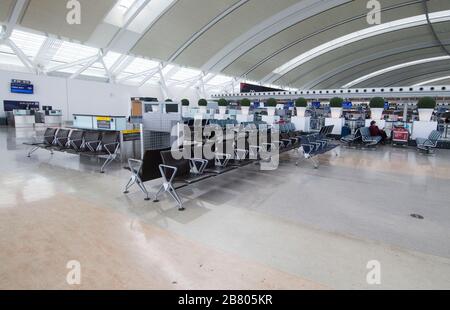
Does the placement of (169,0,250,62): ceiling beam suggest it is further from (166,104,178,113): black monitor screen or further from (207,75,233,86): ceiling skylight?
(166,104,178,113): black monitor screen

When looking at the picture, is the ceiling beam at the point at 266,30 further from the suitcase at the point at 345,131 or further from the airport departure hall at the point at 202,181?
the suitcase at the point at 345,131

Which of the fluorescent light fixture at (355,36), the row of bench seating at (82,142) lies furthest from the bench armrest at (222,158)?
the fluorescent light fixture at (355,36)

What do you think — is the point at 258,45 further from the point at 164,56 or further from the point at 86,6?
the point at 86,6

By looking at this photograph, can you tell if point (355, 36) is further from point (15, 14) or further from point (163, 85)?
point (15, 14)

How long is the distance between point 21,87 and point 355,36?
81.5 feet

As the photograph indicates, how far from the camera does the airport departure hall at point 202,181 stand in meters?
2.10

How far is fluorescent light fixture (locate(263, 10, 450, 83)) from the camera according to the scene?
717 inches

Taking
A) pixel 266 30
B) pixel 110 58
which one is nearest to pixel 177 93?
pixel 110 58

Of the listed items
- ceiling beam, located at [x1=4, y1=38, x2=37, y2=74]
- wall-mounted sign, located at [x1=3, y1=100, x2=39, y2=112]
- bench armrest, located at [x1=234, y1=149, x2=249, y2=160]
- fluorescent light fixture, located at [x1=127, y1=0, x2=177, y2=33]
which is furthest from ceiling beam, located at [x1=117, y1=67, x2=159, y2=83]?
bench armrest, located at [x1=234, y1=149, x2=249, y2=160]

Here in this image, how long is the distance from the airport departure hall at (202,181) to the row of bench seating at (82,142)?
1.3 inches

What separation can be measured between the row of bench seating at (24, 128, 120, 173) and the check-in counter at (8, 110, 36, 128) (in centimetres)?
952
